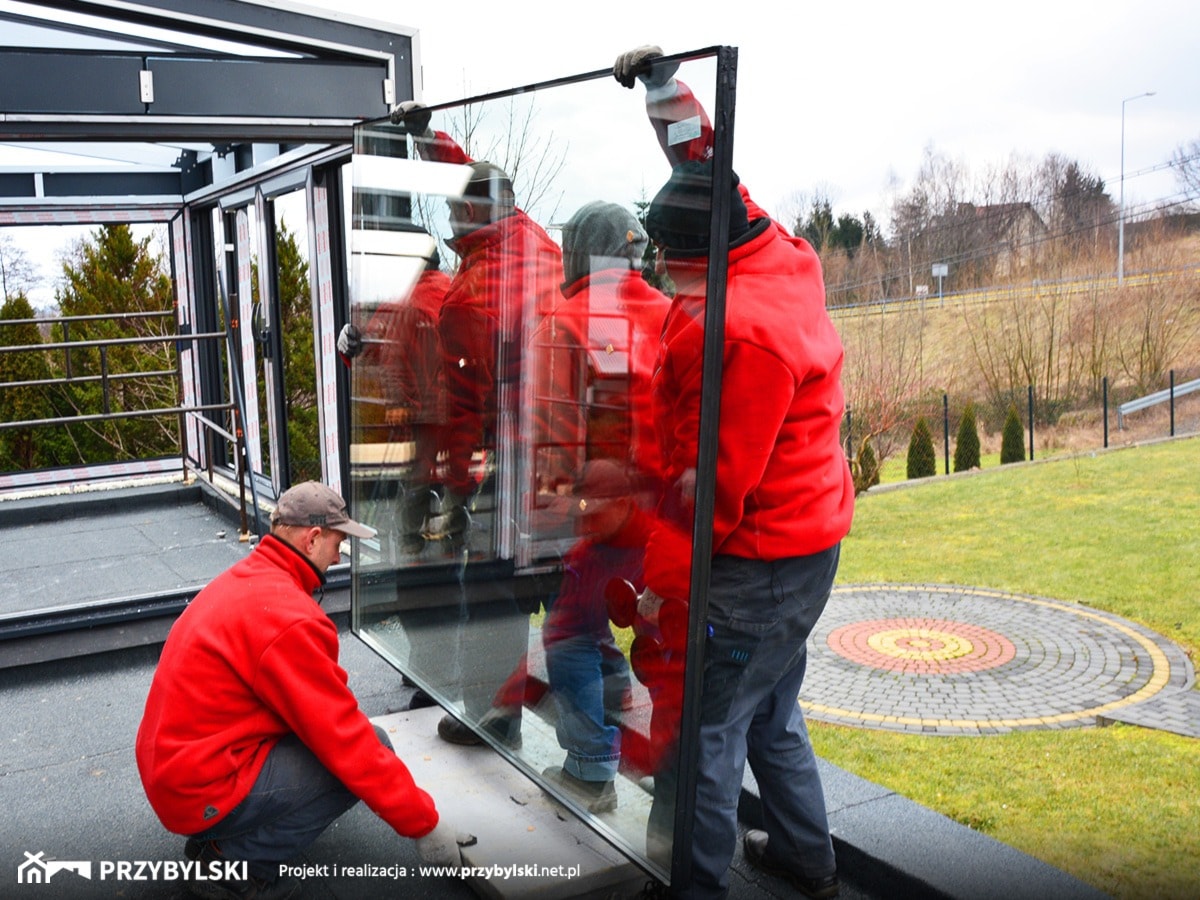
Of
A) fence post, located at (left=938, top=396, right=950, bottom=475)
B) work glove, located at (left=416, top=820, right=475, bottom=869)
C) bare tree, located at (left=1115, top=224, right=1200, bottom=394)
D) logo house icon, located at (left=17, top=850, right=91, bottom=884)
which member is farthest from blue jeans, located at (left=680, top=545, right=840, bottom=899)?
bare tree, located at (left=1115, top=224, right=1200, bottom=394)

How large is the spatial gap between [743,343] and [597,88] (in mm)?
766

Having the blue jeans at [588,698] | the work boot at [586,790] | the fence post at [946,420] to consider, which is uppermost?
the blue jeans at [588,698]

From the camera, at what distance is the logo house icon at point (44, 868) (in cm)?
291

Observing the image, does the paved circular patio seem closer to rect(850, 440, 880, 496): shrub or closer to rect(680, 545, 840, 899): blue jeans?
rect(680, 545, 840, 899): blue jeans

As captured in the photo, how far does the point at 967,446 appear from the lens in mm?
17562

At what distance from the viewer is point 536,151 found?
291cm

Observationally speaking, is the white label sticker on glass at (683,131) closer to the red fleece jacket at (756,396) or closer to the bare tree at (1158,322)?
the red fleece jacket at (756,396)

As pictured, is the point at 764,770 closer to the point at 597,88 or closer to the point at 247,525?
the point at 597,88

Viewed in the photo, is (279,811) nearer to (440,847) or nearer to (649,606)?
(440,847)

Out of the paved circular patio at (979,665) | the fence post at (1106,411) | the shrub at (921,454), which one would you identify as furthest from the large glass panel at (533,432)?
the fence post at (1106,411)

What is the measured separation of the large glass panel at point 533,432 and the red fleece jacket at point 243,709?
576mm

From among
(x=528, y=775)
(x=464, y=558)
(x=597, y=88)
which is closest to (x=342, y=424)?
(x=464, y=558)

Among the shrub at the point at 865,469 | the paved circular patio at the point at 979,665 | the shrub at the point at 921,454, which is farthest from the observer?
the shrub at the point at 921,454

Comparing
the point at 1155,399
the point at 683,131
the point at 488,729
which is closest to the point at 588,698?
the point at 488,729
